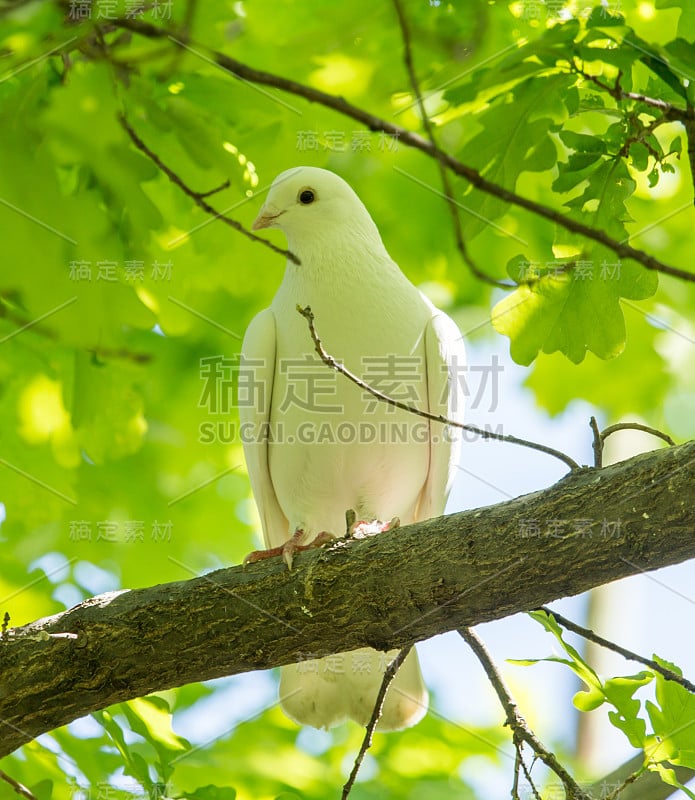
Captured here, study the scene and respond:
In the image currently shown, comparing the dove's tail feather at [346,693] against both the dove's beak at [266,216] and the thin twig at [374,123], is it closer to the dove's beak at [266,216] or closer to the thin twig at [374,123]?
the dove's beak at [266,216]

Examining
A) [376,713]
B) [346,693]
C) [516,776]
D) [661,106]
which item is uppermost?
[661,106]

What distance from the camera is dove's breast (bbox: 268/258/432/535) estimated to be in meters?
3.56

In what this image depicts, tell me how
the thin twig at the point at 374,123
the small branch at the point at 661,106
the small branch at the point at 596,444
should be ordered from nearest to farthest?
1. the thin twig at the point at 374,123
2. the small branch at the point at 661,106
3. the small branch at the point at 596,444

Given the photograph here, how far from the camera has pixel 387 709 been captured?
3773 mm

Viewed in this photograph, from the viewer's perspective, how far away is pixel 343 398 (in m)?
3.55

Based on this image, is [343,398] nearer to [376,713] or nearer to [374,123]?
[376,713]

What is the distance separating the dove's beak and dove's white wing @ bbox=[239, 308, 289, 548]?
35 cm

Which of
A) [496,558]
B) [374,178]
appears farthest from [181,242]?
[496,558]

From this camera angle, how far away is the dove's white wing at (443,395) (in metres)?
3.68

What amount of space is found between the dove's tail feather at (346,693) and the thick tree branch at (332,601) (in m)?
1.00

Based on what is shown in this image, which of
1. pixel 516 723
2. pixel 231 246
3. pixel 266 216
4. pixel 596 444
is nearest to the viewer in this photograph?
pixel 596 444

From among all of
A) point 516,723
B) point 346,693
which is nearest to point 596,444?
point 516,723

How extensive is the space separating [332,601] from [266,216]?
1754 millimetres

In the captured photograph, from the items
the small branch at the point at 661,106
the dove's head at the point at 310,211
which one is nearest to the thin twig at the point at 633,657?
the small branch at the point at 661,106
